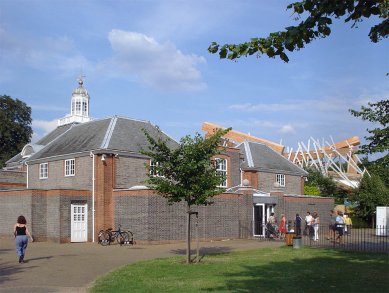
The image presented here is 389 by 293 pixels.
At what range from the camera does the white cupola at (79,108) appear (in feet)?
181

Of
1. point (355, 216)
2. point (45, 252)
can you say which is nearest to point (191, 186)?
point (45, 252)

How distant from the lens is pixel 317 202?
40938 mm

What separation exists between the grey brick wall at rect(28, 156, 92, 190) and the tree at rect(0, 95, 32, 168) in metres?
27.3

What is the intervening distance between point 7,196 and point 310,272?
24.2 metres

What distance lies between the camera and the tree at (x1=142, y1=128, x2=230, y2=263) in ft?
62.1

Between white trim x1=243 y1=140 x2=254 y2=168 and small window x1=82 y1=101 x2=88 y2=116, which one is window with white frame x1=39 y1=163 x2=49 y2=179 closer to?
white trim x1=243 y1=140 x2=254 y2=168

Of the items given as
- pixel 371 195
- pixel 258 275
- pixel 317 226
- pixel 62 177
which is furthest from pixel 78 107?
pixel 258 275

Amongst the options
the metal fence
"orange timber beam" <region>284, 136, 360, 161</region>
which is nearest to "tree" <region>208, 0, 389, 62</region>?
the metal fence

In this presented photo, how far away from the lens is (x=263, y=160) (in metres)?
43.2

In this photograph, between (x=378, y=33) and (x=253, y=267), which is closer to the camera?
(x=378, y=33)

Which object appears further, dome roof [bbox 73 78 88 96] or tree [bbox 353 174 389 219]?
dome roof [bbox 73 78 88 96]

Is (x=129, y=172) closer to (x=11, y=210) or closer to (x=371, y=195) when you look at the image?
(x=11, y=210)

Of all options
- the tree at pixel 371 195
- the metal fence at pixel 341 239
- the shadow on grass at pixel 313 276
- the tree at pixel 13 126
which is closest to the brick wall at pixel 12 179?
the metal fence at pixel 341 239

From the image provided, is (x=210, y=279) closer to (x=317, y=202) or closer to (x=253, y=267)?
(x=253, y=267)
